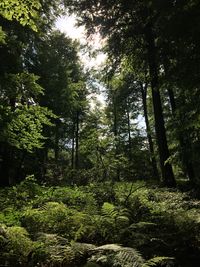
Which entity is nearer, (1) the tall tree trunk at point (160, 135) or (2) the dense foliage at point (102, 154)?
(2) the dense foliage at point (102, 154)

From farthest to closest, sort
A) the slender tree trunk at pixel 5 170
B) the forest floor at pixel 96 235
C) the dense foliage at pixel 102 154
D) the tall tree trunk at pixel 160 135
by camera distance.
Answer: the slender tree trunk at pixel 5 170
the tall tree trunk at pixel 160 135
the dense foliage at pixel 102 154
the forest floor at pixel 96 235

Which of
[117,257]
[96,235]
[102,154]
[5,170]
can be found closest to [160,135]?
[102,154]

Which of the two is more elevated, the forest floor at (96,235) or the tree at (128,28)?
the tree at (128,28)

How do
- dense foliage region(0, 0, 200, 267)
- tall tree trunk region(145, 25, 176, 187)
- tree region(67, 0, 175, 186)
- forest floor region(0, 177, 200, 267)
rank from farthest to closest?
tree region(67, 0, 175, 186) < tall tree trunk region(145, 25, 176, 187) < dense foliage region(0, 0, 200, 267) < forest floor region(0, 177, 200, 267)

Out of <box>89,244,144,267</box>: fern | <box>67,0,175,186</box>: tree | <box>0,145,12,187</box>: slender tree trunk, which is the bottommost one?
<box>89,244,144,267</box>: fern

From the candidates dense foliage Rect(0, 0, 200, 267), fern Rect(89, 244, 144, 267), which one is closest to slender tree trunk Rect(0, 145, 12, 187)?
dense foliage Rect(0, 0, 200, 267)

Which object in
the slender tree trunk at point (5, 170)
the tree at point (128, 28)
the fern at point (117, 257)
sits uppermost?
the tree at point (128, 28)

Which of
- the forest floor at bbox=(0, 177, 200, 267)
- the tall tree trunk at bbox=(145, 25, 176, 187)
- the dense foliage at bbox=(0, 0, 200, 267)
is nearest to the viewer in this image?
the forest floor at bbox=(0, 177, 200, 267)

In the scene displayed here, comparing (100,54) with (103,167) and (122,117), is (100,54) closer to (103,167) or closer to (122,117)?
(103,167)

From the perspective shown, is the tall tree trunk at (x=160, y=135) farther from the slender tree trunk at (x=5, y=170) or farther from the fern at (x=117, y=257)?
the fern at (x=117, y=257)

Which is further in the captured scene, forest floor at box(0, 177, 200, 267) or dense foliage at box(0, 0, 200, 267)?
dense foliage at box(0, 0, 200, 267)

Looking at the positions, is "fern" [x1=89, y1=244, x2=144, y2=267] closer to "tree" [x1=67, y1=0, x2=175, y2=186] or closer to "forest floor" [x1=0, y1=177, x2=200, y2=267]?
"forest floor" [x1=0, y1=177, x2=200, y2=267]

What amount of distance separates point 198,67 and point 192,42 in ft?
2.31

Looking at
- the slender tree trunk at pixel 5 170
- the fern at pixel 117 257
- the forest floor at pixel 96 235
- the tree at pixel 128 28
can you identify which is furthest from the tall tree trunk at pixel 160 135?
the fern at pixel 117 257
